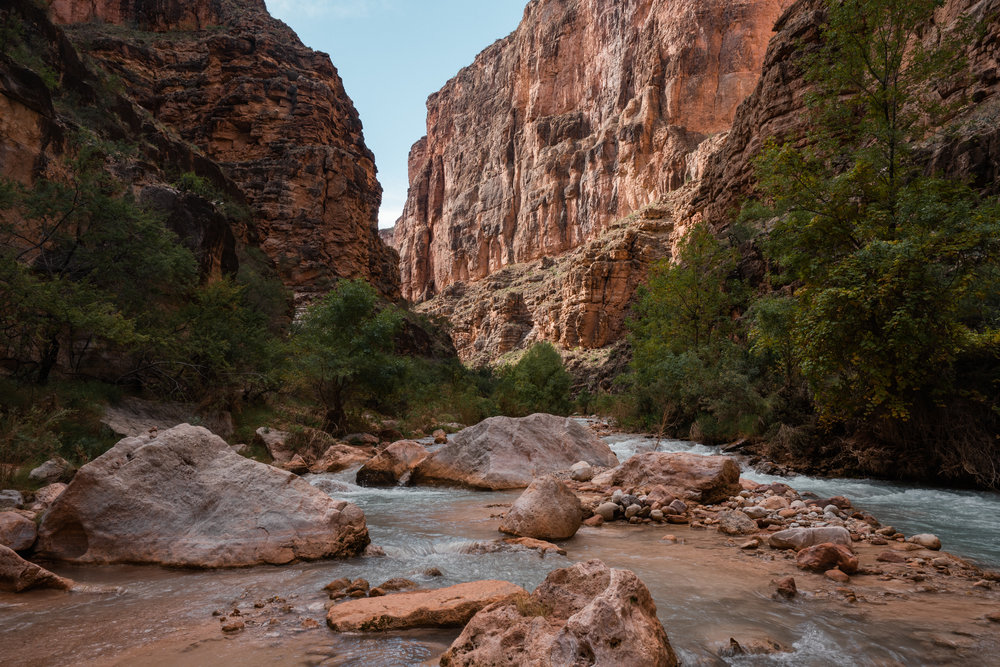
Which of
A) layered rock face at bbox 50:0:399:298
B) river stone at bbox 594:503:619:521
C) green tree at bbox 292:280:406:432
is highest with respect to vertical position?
layered rock face at bbox 50:0:399:298

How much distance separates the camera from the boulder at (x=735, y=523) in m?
5.89

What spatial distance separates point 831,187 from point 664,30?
245 ft

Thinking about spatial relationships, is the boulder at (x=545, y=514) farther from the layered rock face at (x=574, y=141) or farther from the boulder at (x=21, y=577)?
the layered rock face at (x=574, y=141)

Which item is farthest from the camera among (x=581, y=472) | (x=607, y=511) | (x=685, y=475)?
(x=581, y=472)

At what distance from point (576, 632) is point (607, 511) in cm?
448

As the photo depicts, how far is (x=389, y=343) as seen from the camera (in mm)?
16625

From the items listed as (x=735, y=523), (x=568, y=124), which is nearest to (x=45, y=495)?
(x=735, y=523)

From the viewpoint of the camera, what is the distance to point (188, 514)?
16.1ft

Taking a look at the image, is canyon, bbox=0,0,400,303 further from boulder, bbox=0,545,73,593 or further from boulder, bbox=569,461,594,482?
boulder, bbox=0,545,73,593

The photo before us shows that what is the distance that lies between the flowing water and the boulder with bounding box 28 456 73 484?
2930 millimetres

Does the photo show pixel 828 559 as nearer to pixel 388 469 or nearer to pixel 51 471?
pixel 388 469

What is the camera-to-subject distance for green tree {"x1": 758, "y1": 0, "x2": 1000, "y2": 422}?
7.73 m

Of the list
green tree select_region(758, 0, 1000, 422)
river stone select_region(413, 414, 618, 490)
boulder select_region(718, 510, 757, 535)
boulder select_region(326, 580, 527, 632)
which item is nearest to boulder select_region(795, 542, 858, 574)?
boulder select_region(718, 510, 757, 535)

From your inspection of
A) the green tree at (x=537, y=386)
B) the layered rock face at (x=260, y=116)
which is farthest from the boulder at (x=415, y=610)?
the layered rock face at (x=260, y=116)
